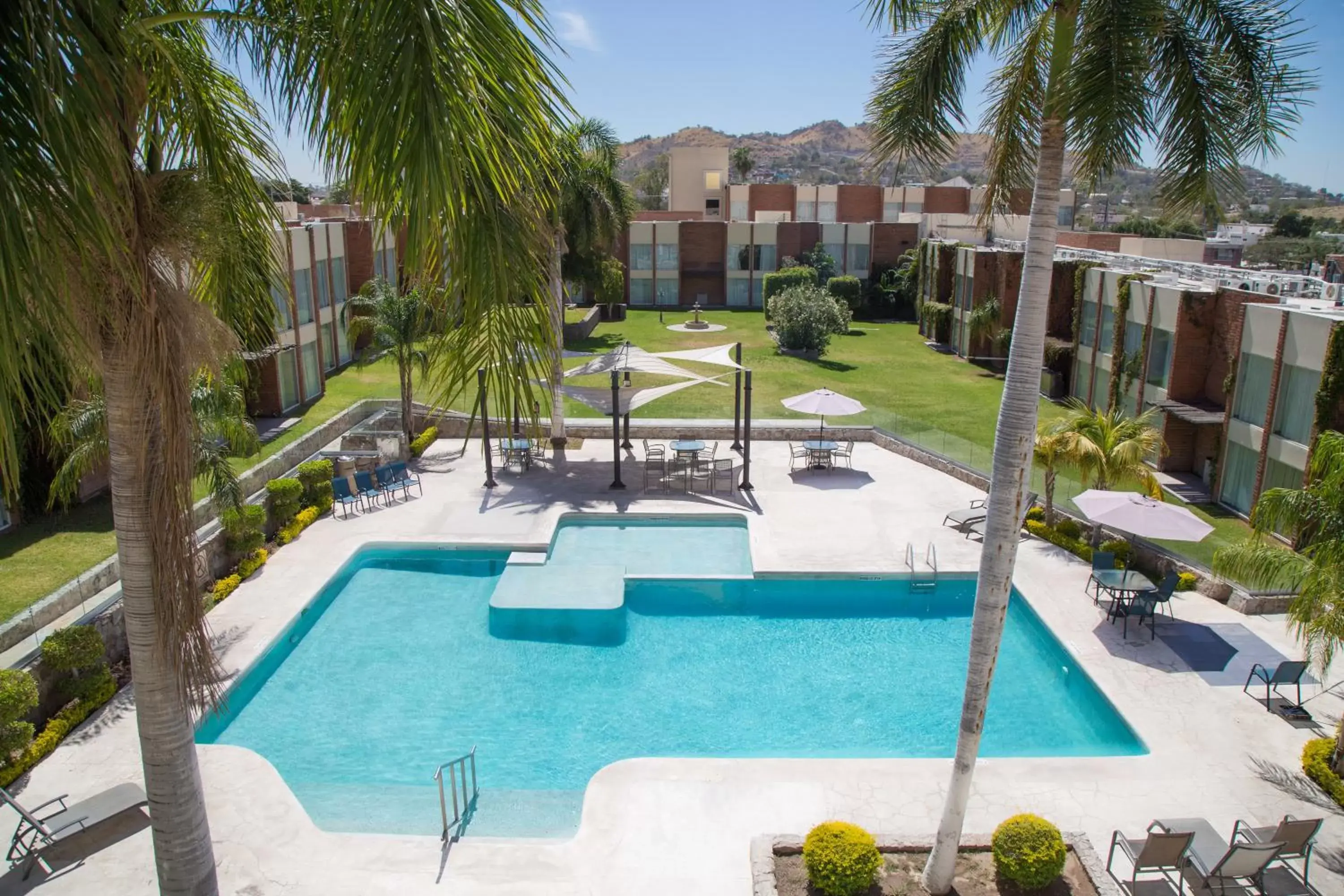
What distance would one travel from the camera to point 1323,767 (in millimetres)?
10930

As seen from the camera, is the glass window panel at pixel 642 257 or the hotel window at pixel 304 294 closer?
the hotel window at pixel 304 294

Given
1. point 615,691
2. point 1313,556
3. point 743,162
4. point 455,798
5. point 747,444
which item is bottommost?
point 615,691

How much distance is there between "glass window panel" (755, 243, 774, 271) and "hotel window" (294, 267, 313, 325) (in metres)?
31.8

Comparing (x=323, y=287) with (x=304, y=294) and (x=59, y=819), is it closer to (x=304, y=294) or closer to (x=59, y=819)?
(x=304, y=294)

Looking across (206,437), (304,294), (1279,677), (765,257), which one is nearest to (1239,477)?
(1279,677)

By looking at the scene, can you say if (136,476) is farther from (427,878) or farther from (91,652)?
(91,652)

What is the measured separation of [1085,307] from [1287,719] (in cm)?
2129

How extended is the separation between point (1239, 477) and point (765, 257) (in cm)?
3827

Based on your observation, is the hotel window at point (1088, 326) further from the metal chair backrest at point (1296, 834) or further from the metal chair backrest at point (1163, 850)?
the metal chair backrest at point (1163, 850)

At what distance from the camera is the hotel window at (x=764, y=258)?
5691 centimetres

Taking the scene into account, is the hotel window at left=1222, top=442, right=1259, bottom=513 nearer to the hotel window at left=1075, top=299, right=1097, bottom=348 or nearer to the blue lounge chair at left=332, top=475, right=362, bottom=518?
the hotel window at left=1075, top=299, right=1097, bottom=348

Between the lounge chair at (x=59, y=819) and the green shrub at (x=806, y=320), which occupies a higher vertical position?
the green shrub at (x=806, y=320)

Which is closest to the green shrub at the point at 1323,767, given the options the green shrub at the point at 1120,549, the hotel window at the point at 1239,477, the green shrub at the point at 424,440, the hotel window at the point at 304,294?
the green shrub at the point at 1120,549

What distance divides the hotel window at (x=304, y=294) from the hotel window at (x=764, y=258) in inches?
1253
